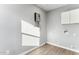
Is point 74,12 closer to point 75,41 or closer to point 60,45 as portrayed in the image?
point 75,41

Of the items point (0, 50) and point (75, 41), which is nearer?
point (0, 50)

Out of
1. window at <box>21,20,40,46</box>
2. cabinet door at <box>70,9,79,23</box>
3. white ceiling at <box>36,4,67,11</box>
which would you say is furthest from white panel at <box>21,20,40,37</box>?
cabinet door at <box>70,9,79,23</box>

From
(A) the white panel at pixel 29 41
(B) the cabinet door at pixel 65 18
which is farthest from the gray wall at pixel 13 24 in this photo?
(B) the cabinet door at pixel 65 18

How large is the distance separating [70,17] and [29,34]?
33.4 inches

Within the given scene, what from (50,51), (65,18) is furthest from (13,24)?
(65,18)

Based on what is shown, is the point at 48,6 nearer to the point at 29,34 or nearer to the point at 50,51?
the point at 29,34

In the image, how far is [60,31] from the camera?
203cm

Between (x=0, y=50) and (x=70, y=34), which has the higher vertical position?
(x=70, y=34)

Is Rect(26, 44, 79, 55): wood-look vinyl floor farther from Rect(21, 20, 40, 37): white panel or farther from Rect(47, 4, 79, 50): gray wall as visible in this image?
Rect(21, 20, 40, 37): white panel

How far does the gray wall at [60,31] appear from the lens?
6.33ft

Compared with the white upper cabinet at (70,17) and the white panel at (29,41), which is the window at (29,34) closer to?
the white panel at (29,41)
